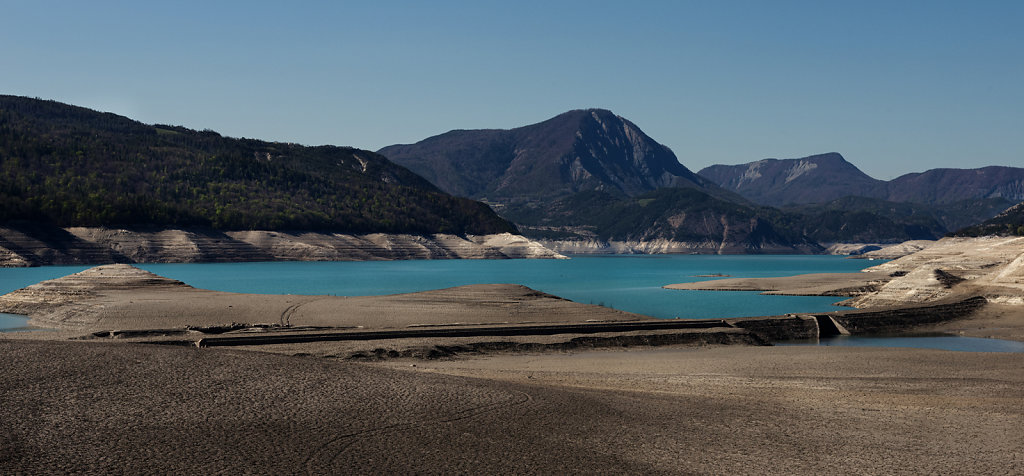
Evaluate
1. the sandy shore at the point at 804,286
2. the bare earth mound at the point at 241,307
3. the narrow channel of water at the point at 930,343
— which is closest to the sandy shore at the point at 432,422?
the narrow channel of water at the point at 930,343

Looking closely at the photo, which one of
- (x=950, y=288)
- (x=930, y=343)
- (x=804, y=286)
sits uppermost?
(x=950, y=288)

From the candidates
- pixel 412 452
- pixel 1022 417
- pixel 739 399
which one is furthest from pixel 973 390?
pixel 412 452

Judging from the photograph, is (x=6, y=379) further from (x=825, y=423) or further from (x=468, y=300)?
(x=468, y=300)

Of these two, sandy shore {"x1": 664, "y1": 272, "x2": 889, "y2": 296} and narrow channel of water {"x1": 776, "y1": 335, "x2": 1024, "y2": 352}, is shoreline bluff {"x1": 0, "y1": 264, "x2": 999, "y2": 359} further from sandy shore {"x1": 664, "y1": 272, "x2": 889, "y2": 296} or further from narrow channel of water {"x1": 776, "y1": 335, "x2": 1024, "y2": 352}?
sandy shore {"x1": 664, "y1": 272, "x2": 889, "y2": 296}

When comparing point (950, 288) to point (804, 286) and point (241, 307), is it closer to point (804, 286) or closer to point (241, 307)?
point (804, 286)

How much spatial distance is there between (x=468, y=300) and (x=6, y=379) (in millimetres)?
44425

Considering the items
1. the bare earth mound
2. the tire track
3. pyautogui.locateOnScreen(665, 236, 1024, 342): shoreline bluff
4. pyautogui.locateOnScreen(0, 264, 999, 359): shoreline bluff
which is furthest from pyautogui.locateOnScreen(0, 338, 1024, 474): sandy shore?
pyautogui.locateOnScreen(665, 236, 1024, 342): shoreline bluff

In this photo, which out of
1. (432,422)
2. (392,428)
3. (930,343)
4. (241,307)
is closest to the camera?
(392,428)

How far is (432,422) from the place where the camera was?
Result: 18797 millimetres

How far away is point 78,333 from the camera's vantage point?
43656mm

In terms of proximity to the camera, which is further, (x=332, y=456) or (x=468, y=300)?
(x=468, y=300)

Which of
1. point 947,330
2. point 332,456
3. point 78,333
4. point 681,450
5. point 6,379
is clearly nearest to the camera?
point 332,456

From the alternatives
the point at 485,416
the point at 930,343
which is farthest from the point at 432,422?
the point at 930,343

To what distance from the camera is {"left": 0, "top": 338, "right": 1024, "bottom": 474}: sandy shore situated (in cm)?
1563
